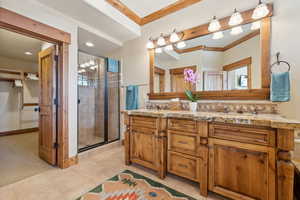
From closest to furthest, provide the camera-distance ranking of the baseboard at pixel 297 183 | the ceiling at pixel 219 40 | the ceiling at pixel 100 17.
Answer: the baseboard at pixel 297 183, the ceiling at pixel 219 40, the ceiling at pixel 100 17

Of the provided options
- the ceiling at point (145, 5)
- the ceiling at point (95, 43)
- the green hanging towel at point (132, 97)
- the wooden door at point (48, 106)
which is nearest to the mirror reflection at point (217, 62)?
the green hanging towel at point (132, 97)

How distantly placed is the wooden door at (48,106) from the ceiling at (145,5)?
1.44 m

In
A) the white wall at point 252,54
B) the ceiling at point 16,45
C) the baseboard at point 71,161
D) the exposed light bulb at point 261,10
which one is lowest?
the baseboard at point 71,161

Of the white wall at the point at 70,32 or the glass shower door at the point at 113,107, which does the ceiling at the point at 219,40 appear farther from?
the white wall at the point at 70,32

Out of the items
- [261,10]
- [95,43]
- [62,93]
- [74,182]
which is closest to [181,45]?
[261,10]

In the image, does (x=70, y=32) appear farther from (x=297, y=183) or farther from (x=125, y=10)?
(x=297, y=183)

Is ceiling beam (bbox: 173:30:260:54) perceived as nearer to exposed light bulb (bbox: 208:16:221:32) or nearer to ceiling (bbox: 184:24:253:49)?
ceiling (bbox: 184:24:253:49)

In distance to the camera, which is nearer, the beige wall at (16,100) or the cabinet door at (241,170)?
the cabinet door at (241,170)

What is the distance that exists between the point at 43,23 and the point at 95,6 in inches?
29.2

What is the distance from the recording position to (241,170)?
1199mm

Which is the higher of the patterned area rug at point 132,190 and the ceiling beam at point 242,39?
the ceiling beam at point 242,39

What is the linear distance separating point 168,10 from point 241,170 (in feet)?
8.19

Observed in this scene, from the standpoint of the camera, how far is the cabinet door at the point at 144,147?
1.77 meters

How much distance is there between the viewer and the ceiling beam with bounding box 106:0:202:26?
6.97 ft
